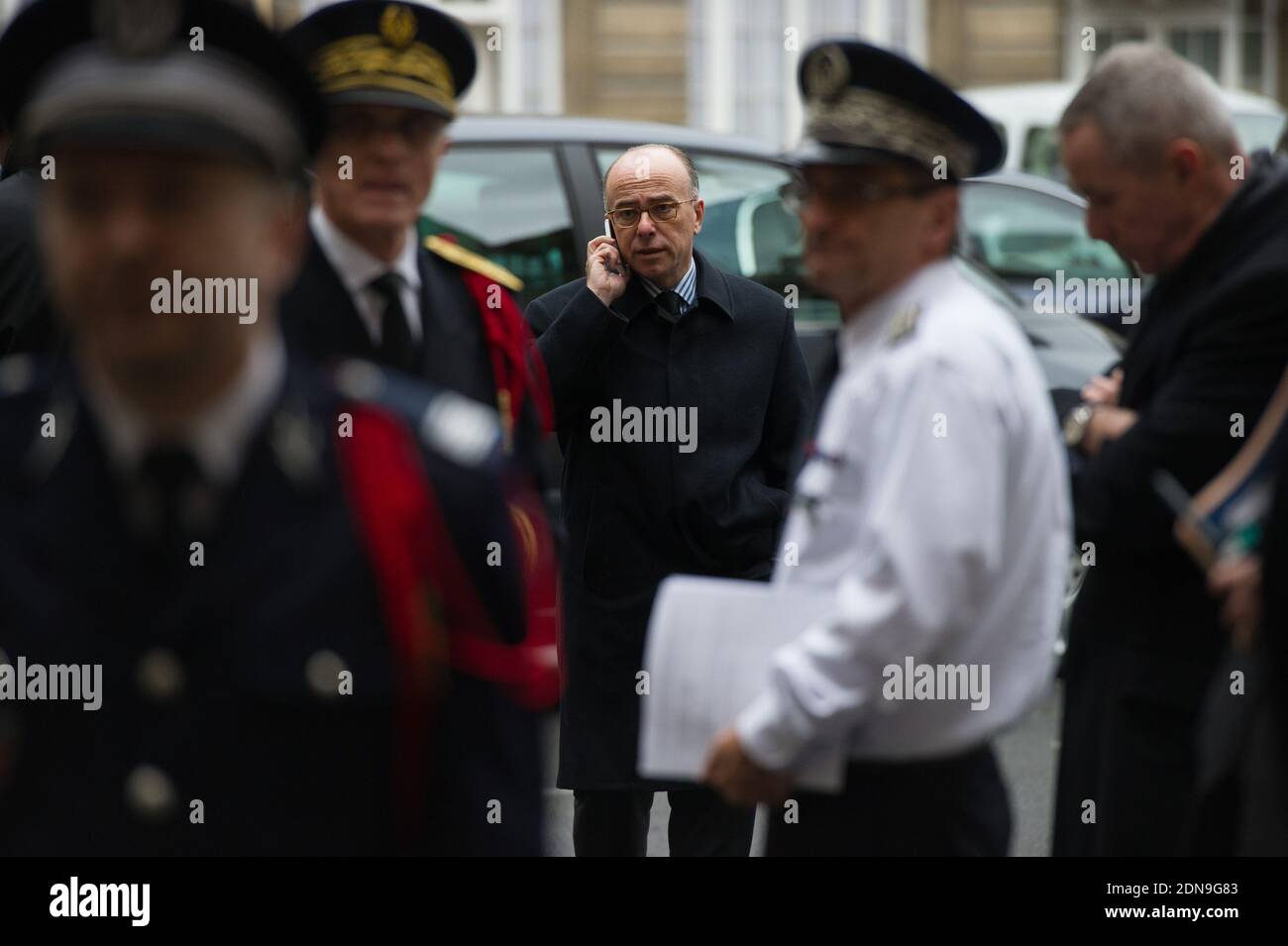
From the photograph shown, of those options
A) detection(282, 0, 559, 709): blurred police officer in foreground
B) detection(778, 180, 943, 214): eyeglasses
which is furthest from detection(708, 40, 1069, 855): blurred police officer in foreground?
detection(282, 0, 559, 709): blurred police officer in foreground

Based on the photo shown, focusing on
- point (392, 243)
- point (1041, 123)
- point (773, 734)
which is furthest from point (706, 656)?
point (1041, 123)

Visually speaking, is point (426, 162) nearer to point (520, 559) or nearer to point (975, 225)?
point (520, 559)

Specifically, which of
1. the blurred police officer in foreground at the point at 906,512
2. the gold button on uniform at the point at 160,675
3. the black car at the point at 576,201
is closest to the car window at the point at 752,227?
the black car at the point at 576,201

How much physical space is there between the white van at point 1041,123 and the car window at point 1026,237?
5.73m

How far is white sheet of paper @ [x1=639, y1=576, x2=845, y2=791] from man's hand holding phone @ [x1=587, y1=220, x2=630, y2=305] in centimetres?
190

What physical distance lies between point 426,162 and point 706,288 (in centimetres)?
140

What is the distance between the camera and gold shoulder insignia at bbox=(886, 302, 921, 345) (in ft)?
8.98

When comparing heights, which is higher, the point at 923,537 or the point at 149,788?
the point at 923,537

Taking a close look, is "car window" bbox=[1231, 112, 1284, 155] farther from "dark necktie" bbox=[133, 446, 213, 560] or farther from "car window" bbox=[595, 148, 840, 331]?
"dark necktie" bbox=[133, 446, 213, 560]

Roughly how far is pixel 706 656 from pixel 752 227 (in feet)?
13.9

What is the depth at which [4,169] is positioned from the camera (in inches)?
165

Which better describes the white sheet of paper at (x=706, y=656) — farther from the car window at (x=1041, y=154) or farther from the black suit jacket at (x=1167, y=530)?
the car window at (x=1041, y=154)

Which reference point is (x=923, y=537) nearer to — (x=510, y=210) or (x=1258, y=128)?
(x=510, y=210)

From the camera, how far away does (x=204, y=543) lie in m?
1.78
